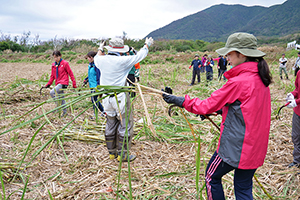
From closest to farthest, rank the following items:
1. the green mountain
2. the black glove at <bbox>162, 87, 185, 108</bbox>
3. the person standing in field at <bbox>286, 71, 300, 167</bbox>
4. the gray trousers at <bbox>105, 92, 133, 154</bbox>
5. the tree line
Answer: the black glove at <bbox>162, 87, 185, 108</bbox>, the person standing in field at <bbox>286, 71, 300, 167</bbox>, the gray trousers at <bbox>105, 92, 133, 154</bbox>, the tree line, the green mountain

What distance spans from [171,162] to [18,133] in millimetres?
2622

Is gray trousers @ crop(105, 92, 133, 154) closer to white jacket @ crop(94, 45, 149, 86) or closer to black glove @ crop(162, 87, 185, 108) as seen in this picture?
white jacket @ crop(94, 45, 149, 86)

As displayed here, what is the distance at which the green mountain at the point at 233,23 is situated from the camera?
286ft

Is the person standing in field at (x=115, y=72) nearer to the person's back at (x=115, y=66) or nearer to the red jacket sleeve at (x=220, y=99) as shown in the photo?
the person's back at (x=115, y=66)

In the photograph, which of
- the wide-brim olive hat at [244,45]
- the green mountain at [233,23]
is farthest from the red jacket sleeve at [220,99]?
the green mountain at [233,23]

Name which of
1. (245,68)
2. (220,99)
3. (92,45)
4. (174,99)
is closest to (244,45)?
(245,68)

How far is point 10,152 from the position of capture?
2.77m

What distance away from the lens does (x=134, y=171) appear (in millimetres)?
2416

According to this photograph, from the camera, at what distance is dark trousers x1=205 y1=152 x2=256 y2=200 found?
138cm

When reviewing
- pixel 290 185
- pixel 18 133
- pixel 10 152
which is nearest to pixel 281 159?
pixel 290 185

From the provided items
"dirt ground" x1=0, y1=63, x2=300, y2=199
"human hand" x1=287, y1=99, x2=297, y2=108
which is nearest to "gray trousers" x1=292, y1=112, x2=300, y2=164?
"dirt ground" x1=0, y1=63, x2=300, y2=199

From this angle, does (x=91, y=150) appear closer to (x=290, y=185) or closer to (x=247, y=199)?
(x=247, y=199)

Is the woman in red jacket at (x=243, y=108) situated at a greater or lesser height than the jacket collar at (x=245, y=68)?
lesser

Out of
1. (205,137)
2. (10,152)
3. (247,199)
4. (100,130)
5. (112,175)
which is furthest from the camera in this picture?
(100,130)
